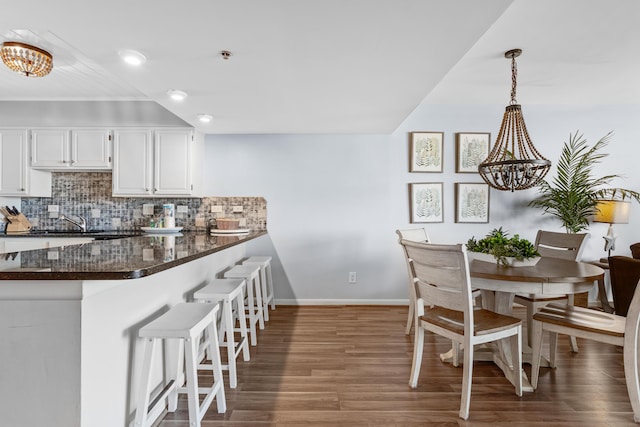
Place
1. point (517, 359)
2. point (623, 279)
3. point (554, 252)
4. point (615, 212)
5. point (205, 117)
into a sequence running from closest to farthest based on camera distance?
point (517, 359) → point (623, 279) → point (554, 252) → point (205, 117) → point (615, 212)

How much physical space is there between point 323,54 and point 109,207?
11.2 feet

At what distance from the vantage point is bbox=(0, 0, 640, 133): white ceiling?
61.2 inches

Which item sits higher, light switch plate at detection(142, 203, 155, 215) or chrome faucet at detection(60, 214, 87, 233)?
light switch plate at detection(142, 203, 155, 215)

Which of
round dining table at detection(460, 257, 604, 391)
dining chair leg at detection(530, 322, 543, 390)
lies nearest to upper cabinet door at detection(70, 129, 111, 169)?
round dining table at detection(460, 257, 604, 391)


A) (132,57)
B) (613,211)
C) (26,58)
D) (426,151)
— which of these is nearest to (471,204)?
(426,151)

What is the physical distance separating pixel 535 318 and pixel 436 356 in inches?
31.6

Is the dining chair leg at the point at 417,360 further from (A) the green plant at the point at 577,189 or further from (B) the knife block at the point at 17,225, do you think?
(B) the knife block at the point at 17,225

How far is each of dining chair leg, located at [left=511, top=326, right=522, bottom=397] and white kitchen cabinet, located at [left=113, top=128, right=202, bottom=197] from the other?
11.1ft

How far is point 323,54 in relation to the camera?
1.97 meters

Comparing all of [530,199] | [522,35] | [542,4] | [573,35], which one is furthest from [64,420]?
[530,199]

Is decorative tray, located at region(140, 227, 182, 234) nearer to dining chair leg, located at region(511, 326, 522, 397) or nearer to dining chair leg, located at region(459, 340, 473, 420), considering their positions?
dining chair leg, located at region(459, 340, 473, 420)

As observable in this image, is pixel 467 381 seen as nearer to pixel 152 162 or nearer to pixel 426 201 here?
pixel 426 201

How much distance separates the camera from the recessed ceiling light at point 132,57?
1.90m

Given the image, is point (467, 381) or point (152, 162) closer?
point (467, 381)
